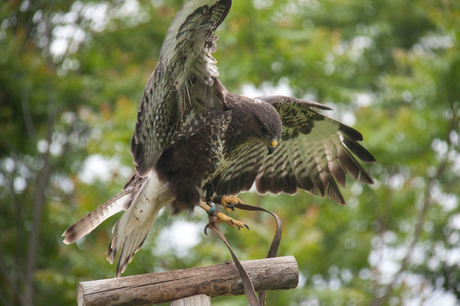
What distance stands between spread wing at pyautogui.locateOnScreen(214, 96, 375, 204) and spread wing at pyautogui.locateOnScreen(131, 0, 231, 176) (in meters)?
0.81

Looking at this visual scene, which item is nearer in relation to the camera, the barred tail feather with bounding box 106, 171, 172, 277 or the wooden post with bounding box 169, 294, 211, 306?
the wooden post with bounding box 169, 294, 211, 306

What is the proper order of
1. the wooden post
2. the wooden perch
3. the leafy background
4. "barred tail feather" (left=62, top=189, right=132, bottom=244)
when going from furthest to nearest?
the leafy background
"barred tail feather" (left=62, top=189, right=132, bottom=244)
the wooden post
the wooden perch

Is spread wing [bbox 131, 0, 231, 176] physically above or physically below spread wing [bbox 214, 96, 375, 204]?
above

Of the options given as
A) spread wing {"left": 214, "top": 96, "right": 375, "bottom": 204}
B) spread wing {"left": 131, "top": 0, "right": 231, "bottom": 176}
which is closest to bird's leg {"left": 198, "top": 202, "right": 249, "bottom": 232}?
spread wing {"left": 131, "top": 0, "right": 231, "bottom": 176}

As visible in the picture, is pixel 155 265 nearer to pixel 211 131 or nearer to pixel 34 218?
pixel 34 218

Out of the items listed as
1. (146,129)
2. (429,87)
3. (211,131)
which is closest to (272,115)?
(211,131)

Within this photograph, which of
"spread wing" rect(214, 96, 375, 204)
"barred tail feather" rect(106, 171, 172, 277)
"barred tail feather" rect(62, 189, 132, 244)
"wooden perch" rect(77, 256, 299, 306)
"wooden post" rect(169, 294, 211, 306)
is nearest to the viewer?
"wooden perch" rect(77, 256, 299, 306)

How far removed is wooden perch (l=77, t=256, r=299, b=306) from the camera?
231 cm

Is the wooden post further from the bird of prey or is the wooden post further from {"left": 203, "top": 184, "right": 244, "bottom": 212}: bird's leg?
{"left": 203, "top": 184, "right": 244, "bottom": 212}: bird's leg

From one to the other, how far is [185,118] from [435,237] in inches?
196

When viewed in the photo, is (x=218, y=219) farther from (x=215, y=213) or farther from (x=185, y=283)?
(x=185, y=283)

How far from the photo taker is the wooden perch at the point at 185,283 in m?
2.31

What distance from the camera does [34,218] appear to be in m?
6.30

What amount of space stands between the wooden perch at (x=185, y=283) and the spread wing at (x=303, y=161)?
3.37ft
